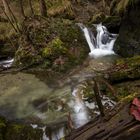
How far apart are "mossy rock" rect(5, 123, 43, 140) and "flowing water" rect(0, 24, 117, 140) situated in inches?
6.4

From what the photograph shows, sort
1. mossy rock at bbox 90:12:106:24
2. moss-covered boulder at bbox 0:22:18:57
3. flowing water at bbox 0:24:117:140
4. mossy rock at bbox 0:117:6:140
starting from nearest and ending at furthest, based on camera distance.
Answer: mossy rock at bbox 0:117:6:140
flowing water at bbox 0:24:117:140
moss-covered boulder at bbox 0:22:18:57
mossy rock at bbox 90:12:106:24

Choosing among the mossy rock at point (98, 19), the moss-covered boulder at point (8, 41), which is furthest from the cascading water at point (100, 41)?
the moss-covered boulder at point (8, 41)

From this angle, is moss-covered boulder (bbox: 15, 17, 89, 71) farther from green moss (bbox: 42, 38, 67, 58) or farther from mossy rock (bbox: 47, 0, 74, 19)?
mossy rock (bbox: 47, 0, 74, 19)

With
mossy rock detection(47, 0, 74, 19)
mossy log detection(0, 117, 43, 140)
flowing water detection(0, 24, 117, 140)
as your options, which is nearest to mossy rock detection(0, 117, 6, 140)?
mossy log detection(0, 117, 43, 140)

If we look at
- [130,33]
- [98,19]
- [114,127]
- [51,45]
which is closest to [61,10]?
[98,19]

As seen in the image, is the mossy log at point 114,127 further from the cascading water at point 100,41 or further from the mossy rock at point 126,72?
the cascading water at point 100,41

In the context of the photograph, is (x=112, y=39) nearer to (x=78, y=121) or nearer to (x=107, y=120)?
(x=78, y=121)

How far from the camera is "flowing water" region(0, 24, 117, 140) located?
21.9 ft

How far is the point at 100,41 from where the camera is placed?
479 inches

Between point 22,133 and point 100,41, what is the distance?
6.74 meters

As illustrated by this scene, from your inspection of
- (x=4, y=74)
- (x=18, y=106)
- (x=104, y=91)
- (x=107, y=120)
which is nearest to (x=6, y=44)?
(x=4, y=74)

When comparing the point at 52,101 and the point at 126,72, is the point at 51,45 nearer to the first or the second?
the point at 52,101

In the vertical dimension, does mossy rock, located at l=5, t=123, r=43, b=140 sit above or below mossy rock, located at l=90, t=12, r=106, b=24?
above

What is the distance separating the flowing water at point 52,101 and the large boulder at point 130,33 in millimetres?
694
